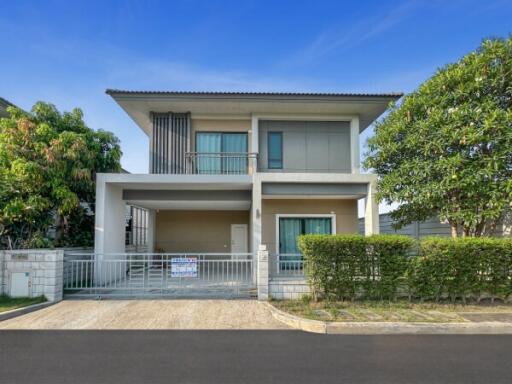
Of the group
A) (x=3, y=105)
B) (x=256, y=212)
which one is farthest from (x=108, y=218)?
(x=3, y=105)

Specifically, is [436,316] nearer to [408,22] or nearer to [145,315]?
[145,315]

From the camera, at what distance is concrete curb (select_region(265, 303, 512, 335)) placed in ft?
19.7

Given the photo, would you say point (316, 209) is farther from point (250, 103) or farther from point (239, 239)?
point (250, 103)

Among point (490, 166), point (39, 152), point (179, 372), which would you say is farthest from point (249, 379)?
point (39, 152)

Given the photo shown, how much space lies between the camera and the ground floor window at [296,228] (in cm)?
1251

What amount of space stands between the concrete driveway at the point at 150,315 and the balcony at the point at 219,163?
18.6ft

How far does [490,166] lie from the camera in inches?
299

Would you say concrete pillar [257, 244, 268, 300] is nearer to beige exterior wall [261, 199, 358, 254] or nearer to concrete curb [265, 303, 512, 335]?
concrete curb [265, 303, 512, 335]

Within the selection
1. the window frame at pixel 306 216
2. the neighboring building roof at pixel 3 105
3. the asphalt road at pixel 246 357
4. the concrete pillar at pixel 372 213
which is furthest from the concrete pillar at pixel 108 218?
the concrete pillar at pixel 372 213

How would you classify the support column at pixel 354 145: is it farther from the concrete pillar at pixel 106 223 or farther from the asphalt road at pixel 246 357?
the concrete pillar at pixel 106 223

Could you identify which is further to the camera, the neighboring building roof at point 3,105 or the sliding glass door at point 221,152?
the sliding glass door at point 221,152

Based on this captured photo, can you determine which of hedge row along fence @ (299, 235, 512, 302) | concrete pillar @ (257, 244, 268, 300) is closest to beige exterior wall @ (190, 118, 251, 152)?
concrete pillar @ (257, 244, 268, 300)

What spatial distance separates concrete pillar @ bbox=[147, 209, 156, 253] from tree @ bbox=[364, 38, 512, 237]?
10.2 metres

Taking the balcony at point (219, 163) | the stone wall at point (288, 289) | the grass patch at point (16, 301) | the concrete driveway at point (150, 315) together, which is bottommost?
the concrete driveway at point (150, 315)
